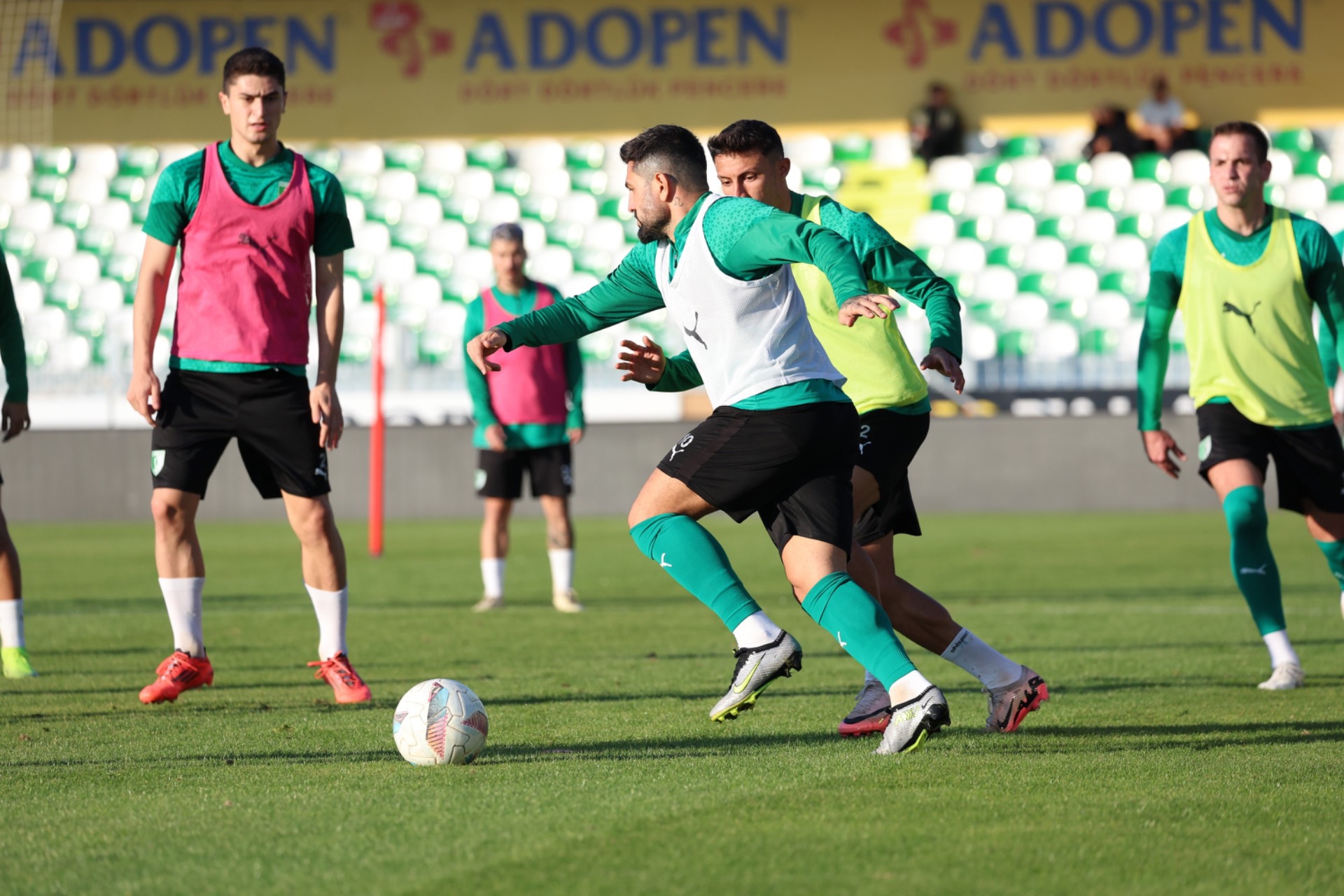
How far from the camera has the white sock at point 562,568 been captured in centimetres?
959

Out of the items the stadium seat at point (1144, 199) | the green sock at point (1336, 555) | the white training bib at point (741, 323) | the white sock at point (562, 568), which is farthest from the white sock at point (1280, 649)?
the stadium seat at point (1144, 199)

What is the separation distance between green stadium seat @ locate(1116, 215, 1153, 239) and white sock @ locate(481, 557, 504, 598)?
15.2 meters

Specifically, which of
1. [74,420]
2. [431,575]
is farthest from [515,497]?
[74,420]

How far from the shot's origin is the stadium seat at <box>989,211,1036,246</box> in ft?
73.9

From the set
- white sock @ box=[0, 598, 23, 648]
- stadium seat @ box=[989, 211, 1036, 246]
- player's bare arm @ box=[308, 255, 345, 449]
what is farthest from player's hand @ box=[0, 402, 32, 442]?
stadium seat @ box=[989, 211, 1036, 246]

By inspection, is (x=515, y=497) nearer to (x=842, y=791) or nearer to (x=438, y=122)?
(x=842, y=791)

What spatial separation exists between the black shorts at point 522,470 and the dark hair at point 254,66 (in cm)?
438

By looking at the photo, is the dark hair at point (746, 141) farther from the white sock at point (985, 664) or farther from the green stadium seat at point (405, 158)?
the green stadium seat at point (405, 158)

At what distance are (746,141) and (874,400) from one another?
914mm

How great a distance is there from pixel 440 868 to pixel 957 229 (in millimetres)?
20703

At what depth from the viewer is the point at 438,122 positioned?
86.6 ft

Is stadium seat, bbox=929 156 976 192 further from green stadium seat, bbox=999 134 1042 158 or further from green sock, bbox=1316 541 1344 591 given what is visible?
green sock, bbox=1316 541 1344 591

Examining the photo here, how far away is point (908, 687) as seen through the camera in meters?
4.03

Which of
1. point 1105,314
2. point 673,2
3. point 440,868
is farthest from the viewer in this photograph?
point 673,2
